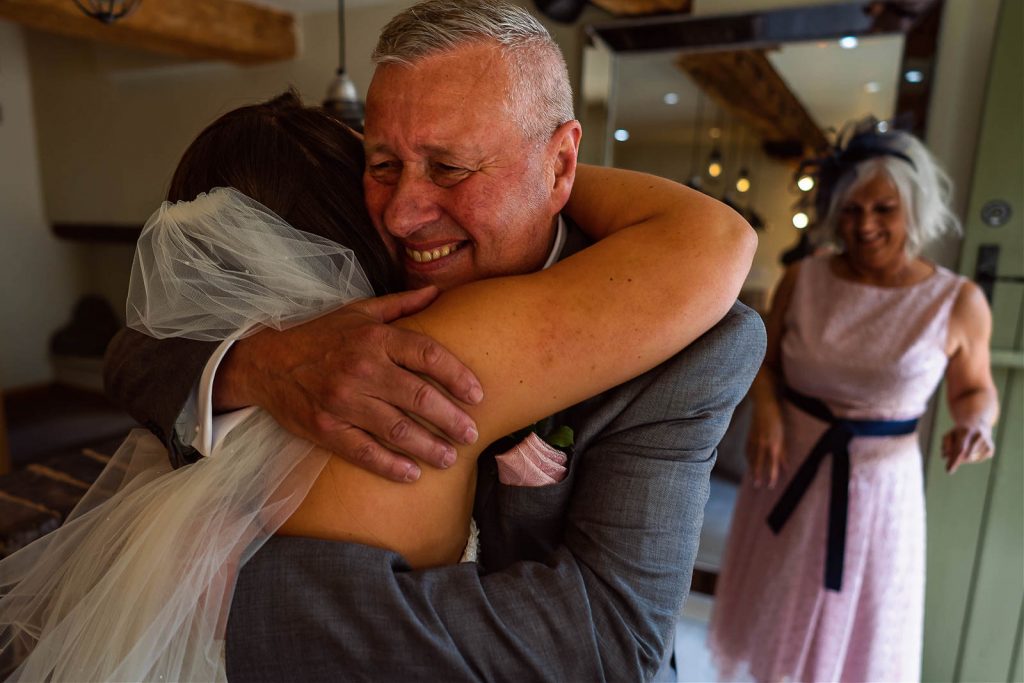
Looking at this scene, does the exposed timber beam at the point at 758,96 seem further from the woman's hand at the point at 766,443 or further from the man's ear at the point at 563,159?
the man's ear at the point at 563,159

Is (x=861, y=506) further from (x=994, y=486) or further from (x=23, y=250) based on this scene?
(x=23, y=250)

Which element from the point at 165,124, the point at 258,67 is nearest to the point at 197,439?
the point at 258,67

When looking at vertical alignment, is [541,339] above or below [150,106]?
below

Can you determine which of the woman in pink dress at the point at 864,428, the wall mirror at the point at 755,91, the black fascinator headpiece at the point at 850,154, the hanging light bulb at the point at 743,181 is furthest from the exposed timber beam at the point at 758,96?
the woman in pink dress at the point at 864,428

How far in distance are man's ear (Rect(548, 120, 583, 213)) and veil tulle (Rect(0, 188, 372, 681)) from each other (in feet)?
0.96

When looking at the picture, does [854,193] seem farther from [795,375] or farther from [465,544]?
[465,544]

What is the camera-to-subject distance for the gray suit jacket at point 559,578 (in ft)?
2.16

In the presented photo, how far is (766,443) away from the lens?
199 cm

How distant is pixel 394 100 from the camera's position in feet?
2.60

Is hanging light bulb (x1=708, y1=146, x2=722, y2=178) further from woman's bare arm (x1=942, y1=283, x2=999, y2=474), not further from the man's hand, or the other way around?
the man's hand

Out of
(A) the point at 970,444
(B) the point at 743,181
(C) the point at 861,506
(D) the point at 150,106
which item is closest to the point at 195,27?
(D) the point at 150,106

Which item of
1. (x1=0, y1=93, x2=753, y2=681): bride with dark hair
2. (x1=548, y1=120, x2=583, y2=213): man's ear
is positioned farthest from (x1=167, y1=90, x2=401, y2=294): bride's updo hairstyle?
(x1=548, y1=120, x2=583, y2=213): man's ear

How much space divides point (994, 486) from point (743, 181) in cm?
140

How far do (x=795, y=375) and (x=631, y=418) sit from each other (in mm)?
1462
